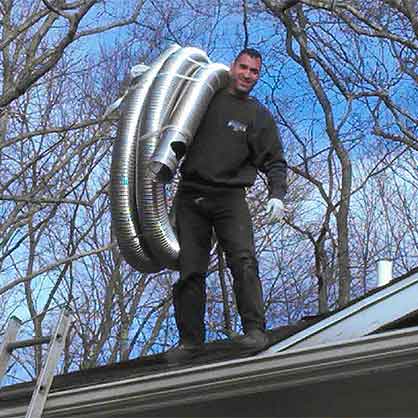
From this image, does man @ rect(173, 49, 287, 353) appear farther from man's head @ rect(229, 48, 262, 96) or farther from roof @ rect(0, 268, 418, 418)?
roof @ rect(0, 268, 418, 418)

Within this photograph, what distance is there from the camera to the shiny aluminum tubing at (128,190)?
21.9ft

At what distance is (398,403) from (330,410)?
38 centimetres

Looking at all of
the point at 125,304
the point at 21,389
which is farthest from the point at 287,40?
the point at 21,389

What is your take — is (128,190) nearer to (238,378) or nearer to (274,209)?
(274,209)

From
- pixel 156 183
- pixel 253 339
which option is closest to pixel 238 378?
pixel 253 339

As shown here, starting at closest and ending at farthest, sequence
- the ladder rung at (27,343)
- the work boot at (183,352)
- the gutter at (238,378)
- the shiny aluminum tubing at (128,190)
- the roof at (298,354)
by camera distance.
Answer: the gutter at (238,378), the roof at (298,354), the ladder rung at (27,343), the work boot at (183,352), the shiny aluminum tubing at (128,190)

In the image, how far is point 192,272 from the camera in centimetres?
614

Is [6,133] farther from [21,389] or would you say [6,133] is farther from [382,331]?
[382,331]

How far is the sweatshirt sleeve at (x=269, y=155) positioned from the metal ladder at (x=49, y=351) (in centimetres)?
149

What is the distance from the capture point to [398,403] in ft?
15.6

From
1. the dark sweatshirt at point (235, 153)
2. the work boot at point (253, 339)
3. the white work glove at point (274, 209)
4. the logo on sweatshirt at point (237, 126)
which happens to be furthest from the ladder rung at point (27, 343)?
the logo on sweatshirt at point (237, 126)

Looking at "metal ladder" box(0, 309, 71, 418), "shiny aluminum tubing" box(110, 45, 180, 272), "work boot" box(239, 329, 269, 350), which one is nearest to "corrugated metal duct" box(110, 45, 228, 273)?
"shiny aluminum tubing" box(110, 45, 180, 272)

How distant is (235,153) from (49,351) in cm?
164

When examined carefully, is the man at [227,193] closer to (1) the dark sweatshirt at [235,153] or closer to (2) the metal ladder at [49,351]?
(1) the dark sweatshirt at [235,153]
